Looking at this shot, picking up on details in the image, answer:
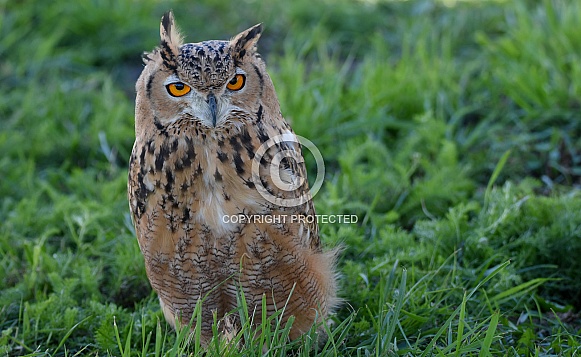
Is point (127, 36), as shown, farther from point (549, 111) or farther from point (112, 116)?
point (549, 111)

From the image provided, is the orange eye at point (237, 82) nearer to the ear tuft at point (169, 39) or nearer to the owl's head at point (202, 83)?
the owl's head at point (202, 83)

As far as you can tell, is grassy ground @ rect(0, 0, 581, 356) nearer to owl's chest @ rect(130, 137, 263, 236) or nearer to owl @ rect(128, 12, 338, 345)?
owl @ rect(128, 12, 338, 345)

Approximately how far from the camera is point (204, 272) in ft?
A: 9.78

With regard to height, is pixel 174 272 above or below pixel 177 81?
below

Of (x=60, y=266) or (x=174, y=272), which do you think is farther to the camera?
(x=60, y=266)

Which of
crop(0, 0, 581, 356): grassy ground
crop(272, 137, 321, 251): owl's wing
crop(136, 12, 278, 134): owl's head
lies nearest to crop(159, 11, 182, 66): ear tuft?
crop(136, 12, 278, 134): owl's head

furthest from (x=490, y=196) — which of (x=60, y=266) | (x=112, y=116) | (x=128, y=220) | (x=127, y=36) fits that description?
(x=127, y=36)

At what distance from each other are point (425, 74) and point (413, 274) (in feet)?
7.39

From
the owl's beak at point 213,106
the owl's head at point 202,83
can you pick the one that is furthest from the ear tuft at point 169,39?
the owl's beak at point 213,106

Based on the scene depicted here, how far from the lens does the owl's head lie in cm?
271

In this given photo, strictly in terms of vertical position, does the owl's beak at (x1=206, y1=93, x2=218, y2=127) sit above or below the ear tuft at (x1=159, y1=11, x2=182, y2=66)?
below

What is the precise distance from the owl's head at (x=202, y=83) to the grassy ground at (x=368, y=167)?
79 cm

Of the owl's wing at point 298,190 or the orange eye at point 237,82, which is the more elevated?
the orange eye at point 237,82

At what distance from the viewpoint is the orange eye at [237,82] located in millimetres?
2771
